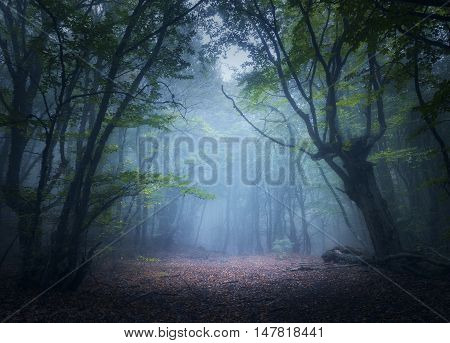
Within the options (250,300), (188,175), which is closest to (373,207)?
(250,300)

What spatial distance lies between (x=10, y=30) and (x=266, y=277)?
1415 cm

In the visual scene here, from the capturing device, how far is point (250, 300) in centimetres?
745

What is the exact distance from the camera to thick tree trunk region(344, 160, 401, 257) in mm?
9789

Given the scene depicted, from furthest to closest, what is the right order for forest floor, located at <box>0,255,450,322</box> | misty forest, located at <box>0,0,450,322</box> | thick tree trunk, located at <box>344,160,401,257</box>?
thick tree trunk, located at <box>344,160,401,257</box> < misty forest, located at <box>0,0,450,322</box> < forest floor, located at <box>0,255,450,322</box>

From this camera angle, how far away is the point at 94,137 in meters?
8.72

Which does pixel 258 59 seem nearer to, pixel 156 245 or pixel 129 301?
pixel 129 301

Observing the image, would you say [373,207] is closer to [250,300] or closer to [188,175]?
[250,300]

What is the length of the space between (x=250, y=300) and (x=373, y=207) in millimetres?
5564

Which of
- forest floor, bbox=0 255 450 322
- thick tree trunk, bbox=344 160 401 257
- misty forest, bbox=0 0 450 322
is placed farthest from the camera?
thick tree trunk, bbox=344 160 401 257

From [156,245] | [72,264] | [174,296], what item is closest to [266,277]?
[174,296]

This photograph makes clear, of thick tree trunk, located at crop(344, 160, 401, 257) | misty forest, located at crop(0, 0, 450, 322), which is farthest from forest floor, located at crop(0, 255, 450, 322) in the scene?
thick tree trunk, located at crop(344, 160, 401, 257)

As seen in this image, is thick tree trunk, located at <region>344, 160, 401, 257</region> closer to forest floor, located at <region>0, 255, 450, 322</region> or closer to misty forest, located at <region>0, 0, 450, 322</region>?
misty forest, located at <region>0, 0, 450, 322</region>

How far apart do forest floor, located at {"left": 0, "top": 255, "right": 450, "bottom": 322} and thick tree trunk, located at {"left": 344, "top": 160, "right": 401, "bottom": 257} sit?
1.15 meters

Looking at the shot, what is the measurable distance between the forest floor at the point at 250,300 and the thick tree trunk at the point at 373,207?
3.78 feet
